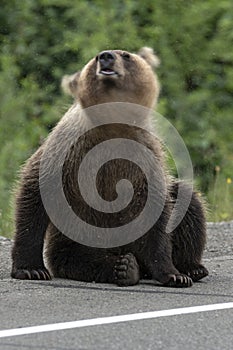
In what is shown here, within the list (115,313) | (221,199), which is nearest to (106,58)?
(115,313)

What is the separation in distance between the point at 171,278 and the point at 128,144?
0.91 m

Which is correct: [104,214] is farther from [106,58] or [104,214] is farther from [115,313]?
[115,313]

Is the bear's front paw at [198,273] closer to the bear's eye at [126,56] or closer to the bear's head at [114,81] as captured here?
the bear's head at [114,81]

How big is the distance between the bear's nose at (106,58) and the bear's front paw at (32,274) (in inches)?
52.8

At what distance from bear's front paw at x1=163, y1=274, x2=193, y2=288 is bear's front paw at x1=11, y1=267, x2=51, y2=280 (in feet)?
2.44

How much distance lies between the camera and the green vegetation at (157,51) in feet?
45.1

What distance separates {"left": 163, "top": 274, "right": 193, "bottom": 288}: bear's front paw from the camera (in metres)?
6.29

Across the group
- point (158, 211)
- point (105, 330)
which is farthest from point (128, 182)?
point (105, 330)

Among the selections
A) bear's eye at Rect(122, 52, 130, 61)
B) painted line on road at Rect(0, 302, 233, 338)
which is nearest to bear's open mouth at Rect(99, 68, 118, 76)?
bear's eye at Rect(122, 52, 130, 61)

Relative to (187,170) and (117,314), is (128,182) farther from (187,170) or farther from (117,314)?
(187,170)

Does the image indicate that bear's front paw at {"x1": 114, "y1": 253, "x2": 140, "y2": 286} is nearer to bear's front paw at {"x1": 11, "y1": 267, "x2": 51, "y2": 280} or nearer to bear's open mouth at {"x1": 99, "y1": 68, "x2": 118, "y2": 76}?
bear's front paw at {"x1": 11, "y1": 267, "x2": 51, "y2": 280}

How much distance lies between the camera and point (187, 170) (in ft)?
41.2

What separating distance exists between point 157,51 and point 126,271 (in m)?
8.31

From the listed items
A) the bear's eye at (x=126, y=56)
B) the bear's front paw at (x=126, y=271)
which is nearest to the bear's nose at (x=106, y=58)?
the bear's eye at (x=126, y=56)
